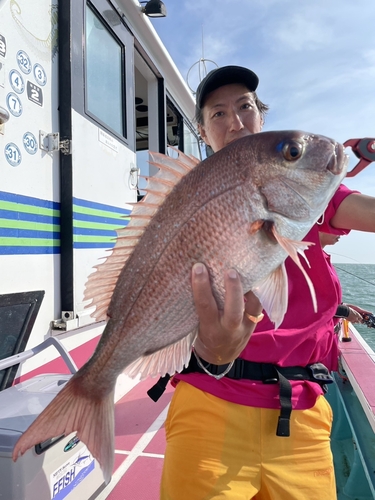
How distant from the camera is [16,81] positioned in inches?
91.7

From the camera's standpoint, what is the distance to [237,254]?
115 cm

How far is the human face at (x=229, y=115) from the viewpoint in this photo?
1850 millimetres

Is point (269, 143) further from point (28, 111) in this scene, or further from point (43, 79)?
point (43, 79)

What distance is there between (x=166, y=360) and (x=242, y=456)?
57 centimetres

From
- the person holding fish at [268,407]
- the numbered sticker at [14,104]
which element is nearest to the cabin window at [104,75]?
the numbered sticker at [14,104]

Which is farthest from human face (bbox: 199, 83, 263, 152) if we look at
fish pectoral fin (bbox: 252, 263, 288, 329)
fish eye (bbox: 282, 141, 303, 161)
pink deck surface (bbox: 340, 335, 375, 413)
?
pink deck surface (bbox: 340, 335, 375, 413)

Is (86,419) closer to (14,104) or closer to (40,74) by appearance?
(14,104)

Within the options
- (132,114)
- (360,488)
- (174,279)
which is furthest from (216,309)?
(132,114)

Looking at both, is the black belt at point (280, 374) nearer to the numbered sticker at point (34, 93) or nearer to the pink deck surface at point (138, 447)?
the pink deck surface at point (138, 447)

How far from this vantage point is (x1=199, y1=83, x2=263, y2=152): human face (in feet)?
6.07

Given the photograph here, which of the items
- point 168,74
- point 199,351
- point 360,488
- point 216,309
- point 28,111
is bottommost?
point 360,488

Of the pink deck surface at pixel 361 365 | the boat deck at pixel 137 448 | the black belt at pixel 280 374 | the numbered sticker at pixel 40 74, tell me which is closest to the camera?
the black belt at pixel 280 374

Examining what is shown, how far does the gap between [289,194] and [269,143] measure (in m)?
0.17

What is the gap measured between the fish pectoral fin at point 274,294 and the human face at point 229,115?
0.90 meters
